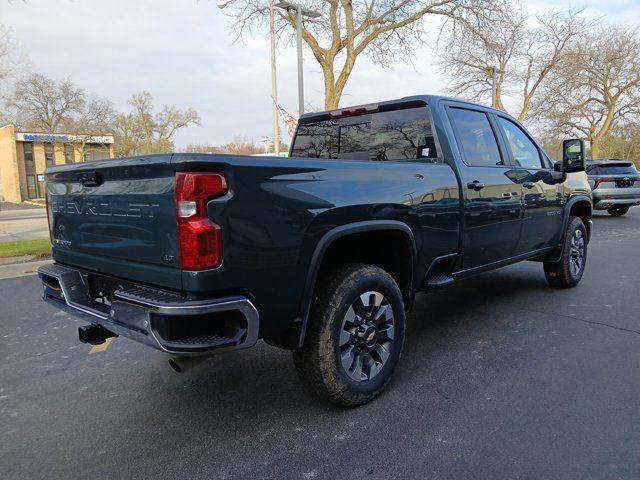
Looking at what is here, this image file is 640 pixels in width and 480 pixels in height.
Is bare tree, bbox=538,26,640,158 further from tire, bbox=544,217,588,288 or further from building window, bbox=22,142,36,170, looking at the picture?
building window, bbox=22,142,36,170

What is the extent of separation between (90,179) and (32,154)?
50.4m

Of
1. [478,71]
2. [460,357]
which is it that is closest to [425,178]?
[460,357]

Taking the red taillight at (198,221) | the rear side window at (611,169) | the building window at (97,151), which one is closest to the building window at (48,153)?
the building window at (97,151)

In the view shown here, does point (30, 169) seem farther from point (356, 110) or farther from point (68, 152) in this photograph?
point (356, 110)

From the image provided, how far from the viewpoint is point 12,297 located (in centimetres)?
593

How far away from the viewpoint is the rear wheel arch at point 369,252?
8.65ft

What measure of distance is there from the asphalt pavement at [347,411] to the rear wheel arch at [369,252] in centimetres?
61

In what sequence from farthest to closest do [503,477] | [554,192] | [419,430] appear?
[554,192]
[419,430]
[503,477]

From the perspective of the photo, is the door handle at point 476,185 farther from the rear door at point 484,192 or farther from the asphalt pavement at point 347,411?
the asphalt pavement at point 347,411

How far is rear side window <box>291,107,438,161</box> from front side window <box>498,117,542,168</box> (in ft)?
3.80

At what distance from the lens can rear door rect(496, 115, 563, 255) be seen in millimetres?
4539

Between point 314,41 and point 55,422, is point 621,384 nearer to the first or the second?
point 55,422

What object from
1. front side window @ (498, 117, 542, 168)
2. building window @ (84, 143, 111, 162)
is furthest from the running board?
building window @ (84, 143, 111, 162)

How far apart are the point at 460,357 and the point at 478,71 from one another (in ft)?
85.7
